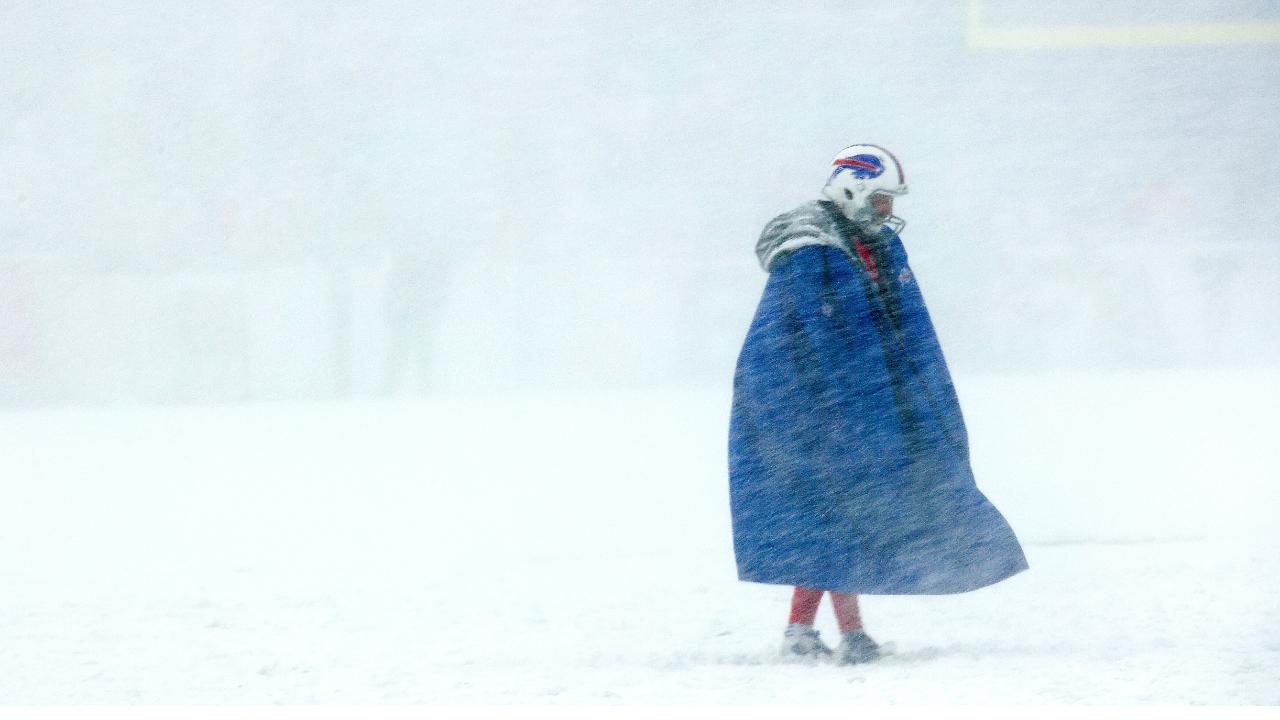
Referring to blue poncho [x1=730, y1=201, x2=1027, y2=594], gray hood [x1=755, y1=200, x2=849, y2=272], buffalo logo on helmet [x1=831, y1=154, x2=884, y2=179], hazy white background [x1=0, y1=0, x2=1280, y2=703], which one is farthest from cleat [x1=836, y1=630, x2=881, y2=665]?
hazy white background [x1=0, y1=0, x2=1280, y2=703]

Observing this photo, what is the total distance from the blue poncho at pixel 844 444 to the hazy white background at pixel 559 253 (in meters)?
1.97

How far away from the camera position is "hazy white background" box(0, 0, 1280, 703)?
5578 mm

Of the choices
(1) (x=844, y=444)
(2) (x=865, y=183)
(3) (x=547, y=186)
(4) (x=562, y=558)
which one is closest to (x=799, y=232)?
(2) (x=865, y=183)

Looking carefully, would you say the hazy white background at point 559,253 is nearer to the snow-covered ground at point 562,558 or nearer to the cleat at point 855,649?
the snow-covered ground at point 562,558

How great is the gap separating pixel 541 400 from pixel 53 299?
2.02m

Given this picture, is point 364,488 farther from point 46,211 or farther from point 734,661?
point 734,661

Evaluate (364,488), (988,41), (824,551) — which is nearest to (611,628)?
(824,551)

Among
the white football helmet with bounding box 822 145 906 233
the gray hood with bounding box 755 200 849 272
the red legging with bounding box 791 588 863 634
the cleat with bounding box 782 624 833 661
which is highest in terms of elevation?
the white football helmet with bounding box 822 145 906 233

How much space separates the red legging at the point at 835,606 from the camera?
322cm

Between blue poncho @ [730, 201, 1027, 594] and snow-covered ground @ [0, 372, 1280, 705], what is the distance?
0.82 ft

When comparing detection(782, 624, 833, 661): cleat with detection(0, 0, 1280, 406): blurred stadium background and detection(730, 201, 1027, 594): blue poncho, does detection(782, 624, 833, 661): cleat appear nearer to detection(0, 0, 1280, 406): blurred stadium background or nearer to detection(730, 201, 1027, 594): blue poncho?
detection(730, 201, 1027, 594): blue poncho

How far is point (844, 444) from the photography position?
10.5 feet

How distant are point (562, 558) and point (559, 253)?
161cm

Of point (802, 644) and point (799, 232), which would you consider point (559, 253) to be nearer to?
point (799, 232)
